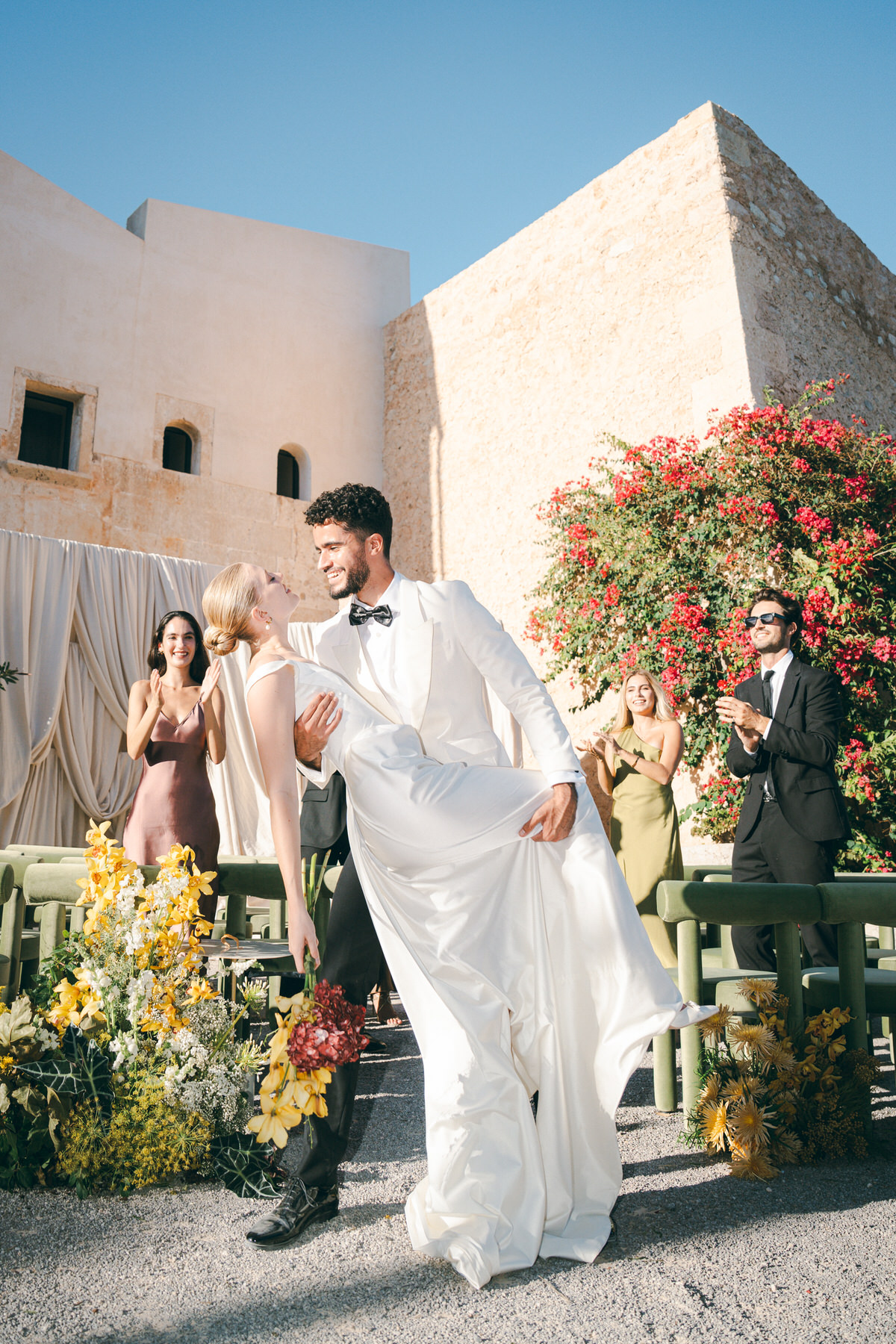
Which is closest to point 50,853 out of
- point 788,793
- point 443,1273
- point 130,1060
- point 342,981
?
point 130,1060

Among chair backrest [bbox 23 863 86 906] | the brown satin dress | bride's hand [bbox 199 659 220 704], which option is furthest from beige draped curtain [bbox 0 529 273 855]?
chair backrest [bbox 23 863 86 906]

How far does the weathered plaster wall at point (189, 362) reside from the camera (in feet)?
31.8

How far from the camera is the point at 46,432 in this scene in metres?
9.92

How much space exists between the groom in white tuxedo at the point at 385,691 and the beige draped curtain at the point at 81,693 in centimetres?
620

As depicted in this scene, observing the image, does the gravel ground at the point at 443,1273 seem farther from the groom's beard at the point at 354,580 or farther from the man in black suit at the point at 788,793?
the groom's beard at the point at 354,580

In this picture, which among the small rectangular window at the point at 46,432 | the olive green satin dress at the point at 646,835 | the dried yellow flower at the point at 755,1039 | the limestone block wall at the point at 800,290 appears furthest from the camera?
the small rectangular window at the point at 46,432

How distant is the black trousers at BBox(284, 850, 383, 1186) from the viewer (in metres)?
2.07

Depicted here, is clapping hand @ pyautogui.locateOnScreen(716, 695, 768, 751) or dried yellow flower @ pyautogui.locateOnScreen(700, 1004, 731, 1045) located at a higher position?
clapping hand @ pyautogui.locateOnScreen(716, 695, 768, 751)

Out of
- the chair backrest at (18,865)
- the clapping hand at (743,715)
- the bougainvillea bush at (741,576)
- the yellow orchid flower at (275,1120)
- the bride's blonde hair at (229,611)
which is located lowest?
the yellow orchid flower at (275,1120)

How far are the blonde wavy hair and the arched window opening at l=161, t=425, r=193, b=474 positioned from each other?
7519 millimetres

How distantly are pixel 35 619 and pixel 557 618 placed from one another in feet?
15.5

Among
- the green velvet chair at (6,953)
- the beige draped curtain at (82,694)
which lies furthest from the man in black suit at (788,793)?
the beige draped curtain at (82,694)

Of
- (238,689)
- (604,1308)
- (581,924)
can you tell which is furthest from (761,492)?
(604,1308)

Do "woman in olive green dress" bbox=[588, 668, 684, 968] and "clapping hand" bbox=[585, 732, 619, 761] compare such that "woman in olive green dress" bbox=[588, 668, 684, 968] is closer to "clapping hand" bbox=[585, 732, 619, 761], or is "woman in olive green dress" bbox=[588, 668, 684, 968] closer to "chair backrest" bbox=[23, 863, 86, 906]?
"clapping hand" bbox=[585, 732, 619, 761]
